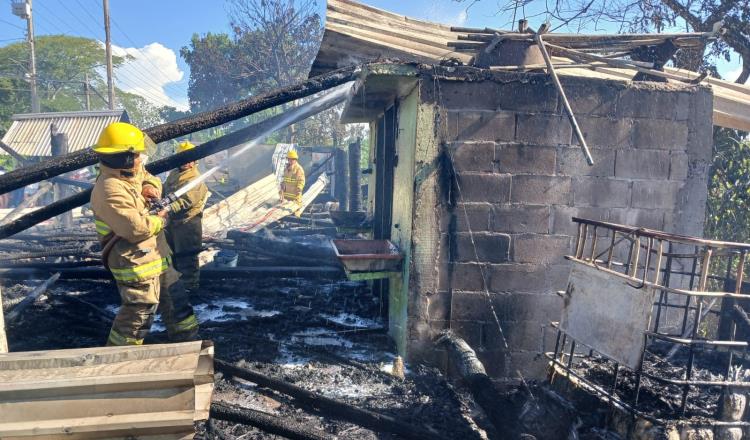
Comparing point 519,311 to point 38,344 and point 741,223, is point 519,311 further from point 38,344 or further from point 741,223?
point 38,344

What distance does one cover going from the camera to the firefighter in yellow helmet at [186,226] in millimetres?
5992

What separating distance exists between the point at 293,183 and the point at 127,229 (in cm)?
877

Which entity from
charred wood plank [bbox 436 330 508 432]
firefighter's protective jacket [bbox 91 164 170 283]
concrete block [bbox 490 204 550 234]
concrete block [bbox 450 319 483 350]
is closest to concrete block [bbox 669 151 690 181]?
concrete block [bbox 490 204 550 234]

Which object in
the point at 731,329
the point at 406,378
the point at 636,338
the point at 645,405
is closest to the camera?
the point at 636,338

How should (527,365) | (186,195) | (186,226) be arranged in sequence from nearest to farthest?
(527,365), (186,195), (186,226)

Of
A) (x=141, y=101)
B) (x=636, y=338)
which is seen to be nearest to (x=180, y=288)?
(x=636, y=338)

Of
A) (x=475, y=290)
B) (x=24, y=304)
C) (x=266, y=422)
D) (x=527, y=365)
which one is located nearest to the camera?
(x=266, y=422)

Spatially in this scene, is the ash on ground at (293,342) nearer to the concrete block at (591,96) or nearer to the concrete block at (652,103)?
the concrete block at (591,96)

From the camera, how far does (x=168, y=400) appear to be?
93.7 inches

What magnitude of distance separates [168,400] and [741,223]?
7.90m

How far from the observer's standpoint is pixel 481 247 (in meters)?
4.49

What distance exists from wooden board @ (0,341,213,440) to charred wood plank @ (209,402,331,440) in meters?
0.82

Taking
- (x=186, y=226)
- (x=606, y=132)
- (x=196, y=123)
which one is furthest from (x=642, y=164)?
(x=186, y=226)

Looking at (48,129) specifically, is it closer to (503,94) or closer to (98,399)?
(503,94)
